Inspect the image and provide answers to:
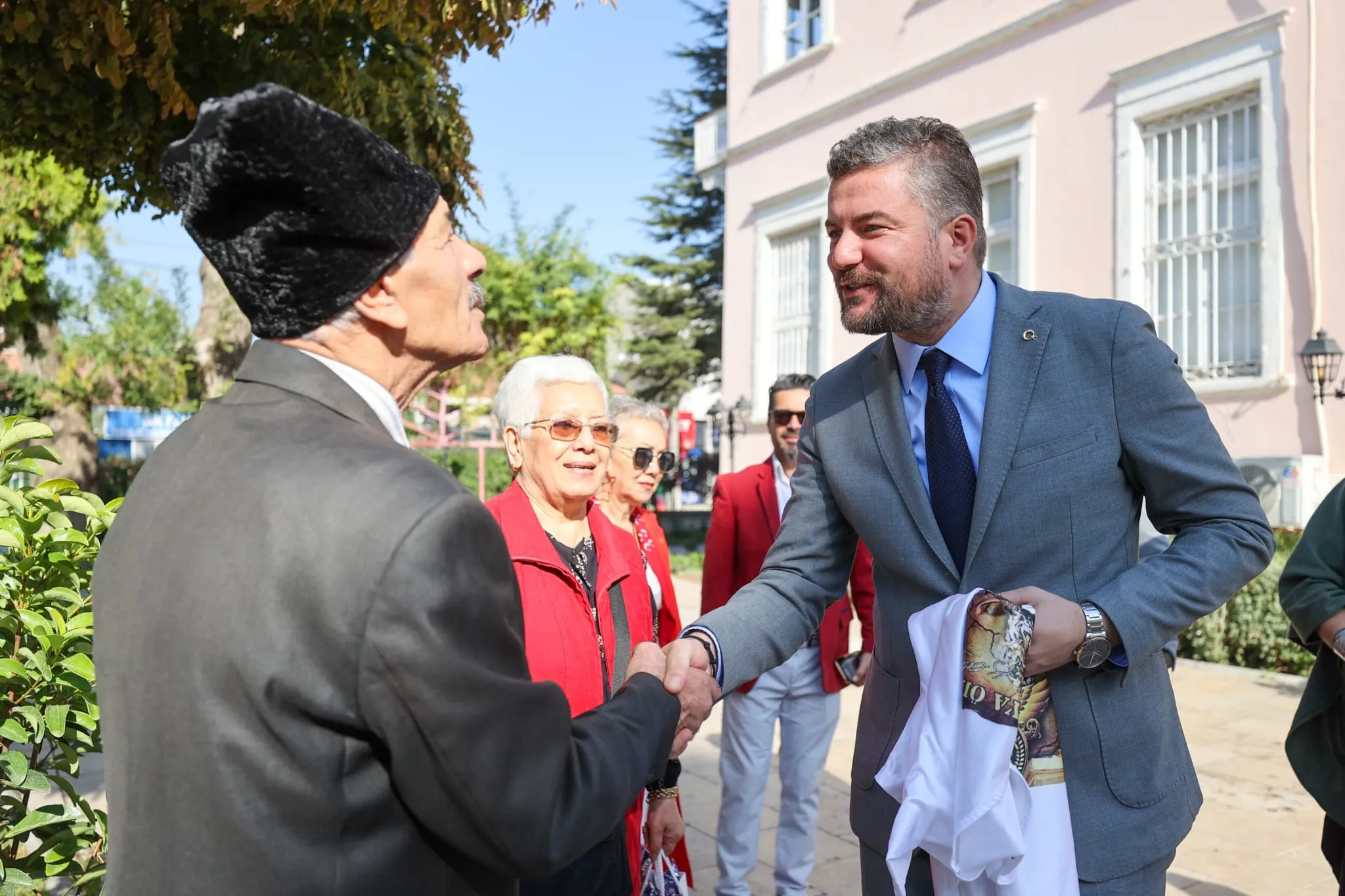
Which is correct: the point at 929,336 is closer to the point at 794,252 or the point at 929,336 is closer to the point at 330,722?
the point at 330,722

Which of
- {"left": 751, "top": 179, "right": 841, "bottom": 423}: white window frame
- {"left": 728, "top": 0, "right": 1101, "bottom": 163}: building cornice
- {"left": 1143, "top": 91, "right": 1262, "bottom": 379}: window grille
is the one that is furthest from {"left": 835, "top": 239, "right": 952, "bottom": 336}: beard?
{"left": 751, "top": 179, "right": 841, "bottom": 423}: white window frame

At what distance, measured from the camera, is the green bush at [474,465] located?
76.7ft

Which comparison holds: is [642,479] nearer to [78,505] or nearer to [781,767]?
[781,767]

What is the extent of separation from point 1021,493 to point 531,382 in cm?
Result: 173

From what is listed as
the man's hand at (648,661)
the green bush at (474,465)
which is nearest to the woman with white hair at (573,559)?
the man's hand at (648,661)

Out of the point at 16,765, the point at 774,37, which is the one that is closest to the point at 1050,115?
the point at 774,37

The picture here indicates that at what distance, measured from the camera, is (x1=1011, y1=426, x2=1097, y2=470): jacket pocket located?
216 cm

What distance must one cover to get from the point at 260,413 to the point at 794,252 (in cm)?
1477

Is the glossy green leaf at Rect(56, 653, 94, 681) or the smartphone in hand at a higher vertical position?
the glossy green leaf at Rect(56, 653, 94, 681)

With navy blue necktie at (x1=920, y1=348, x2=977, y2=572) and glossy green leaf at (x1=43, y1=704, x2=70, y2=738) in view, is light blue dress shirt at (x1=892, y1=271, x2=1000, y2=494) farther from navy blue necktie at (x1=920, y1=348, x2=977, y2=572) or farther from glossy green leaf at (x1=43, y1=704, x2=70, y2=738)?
glossy green leaf at (x1=43, y1=704, x2=70, y2=738)

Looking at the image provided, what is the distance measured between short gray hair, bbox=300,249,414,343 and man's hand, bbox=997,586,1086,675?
1.28 meters

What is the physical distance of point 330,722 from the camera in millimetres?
1271

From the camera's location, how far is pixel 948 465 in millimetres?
2299

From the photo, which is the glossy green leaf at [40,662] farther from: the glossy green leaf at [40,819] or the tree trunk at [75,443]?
the tree trunk at [75,443]
